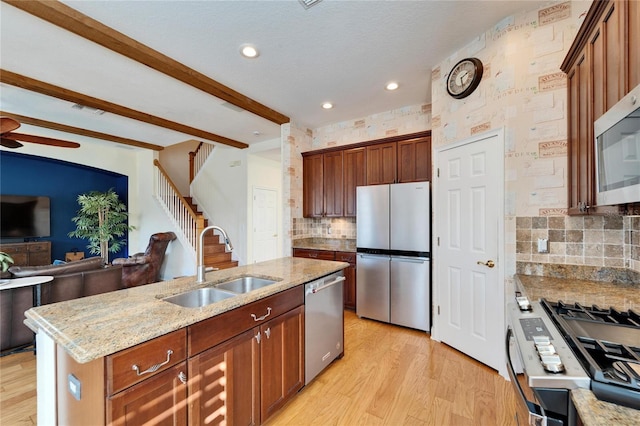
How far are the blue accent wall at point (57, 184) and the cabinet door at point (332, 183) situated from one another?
18.1 ft

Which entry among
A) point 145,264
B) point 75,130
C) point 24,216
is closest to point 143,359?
point 145,264

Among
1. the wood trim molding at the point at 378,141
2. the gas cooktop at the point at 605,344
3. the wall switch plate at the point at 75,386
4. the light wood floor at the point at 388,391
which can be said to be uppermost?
the wood trim molding at the point at 378,141

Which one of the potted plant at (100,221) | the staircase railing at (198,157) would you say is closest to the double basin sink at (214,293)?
the staircase railing at (198,157)

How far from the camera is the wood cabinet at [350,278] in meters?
3.85

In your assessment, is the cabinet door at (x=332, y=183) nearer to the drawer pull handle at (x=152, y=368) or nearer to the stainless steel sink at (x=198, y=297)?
the stainless steel sink at (x=198, y=297)

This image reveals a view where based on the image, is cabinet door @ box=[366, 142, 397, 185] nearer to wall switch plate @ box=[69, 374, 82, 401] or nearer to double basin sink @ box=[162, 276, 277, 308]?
double basin sink @ box=[162, 276, 277, 308]

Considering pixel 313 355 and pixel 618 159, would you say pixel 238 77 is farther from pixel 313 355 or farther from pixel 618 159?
pixel 618 159

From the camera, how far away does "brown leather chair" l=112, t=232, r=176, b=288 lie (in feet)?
15.1

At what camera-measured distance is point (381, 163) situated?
3838mm

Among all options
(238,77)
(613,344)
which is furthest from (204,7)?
(613,344)

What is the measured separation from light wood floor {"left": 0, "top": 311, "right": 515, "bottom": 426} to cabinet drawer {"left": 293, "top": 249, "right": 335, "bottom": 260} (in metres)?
1.39

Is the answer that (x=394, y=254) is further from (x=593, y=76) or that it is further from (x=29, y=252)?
(x=29, y=252)

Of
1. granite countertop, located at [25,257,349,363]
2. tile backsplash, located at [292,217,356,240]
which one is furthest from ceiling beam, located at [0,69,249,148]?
granite countertop, located at [25,257,349,363]

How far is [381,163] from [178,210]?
15.5ft
